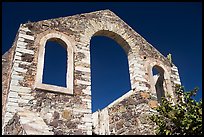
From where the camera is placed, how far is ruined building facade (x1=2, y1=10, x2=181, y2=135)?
7.23 meters

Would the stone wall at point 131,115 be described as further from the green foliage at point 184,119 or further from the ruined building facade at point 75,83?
the green foliage at point 184,119

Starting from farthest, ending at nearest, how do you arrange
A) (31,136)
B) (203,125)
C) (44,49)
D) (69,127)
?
1. (44,49)
2. (69,127)
3. (203,125)
4. (31,136)

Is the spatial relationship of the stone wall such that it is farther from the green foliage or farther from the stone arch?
the green foliage

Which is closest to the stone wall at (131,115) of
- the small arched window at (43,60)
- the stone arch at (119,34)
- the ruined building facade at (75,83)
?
the ruined building facade at (75,83)

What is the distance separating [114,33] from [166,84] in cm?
300

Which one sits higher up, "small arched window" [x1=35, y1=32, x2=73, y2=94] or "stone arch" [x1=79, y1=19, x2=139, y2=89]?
"stone arch" [x1=79, y1=19, x2=139, y2=89]

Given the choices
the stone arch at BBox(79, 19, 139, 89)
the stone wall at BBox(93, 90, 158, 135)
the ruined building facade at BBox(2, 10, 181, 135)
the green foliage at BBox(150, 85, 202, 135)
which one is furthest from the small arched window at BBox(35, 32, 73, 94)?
the green foliage at BBox(150, 85, 202, 135)

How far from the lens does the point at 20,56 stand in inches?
311

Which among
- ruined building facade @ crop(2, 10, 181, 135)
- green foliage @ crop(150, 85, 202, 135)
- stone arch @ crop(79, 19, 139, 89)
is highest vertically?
stone arch @ crop(79, 19, 139, 89)

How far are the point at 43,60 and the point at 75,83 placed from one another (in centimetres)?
125

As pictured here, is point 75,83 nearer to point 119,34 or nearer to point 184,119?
point 119,34

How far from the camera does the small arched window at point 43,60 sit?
25.4 ft

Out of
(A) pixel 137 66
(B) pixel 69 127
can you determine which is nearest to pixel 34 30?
(B) pixel 69 127

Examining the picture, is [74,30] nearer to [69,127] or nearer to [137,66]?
[137,66]
